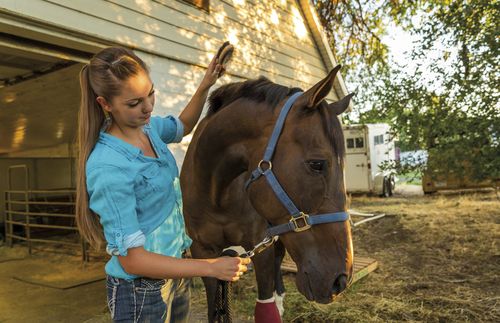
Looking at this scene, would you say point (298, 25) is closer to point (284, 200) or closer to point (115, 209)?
point (284, 200)

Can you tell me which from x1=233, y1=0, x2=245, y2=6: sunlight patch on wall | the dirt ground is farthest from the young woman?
x1=233, y1=0, x2=245, y2=6: sunlight patch on wall

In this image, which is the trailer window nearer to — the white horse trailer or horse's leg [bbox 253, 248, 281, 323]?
the white horse trailer

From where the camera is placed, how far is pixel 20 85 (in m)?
4.81

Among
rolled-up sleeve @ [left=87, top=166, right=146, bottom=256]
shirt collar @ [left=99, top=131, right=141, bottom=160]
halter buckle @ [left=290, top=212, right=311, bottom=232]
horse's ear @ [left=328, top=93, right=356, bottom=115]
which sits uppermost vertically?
horse's ear @ [left=328, top=93, right=356, bottom=115]

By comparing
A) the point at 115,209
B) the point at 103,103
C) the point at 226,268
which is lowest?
the point at 226,268

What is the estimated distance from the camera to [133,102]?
1236mm

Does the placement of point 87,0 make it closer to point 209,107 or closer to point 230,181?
point 209,107

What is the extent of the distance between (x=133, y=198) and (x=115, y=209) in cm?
7

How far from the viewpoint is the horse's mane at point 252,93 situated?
1.75 meters

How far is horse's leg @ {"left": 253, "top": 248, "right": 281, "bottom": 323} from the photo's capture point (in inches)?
91.9

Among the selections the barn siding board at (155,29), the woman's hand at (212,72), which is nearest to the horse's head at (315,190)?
the woman's hand at (212,72)

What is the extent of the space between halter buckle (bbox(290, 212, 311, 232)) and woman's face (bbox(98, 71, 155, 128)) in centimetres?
68

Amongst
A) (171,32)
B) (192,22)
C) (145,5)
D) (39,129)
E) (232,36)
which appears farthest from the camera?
(39,129)

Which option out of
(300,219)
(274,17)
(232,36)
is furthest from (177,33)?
(300,219)
